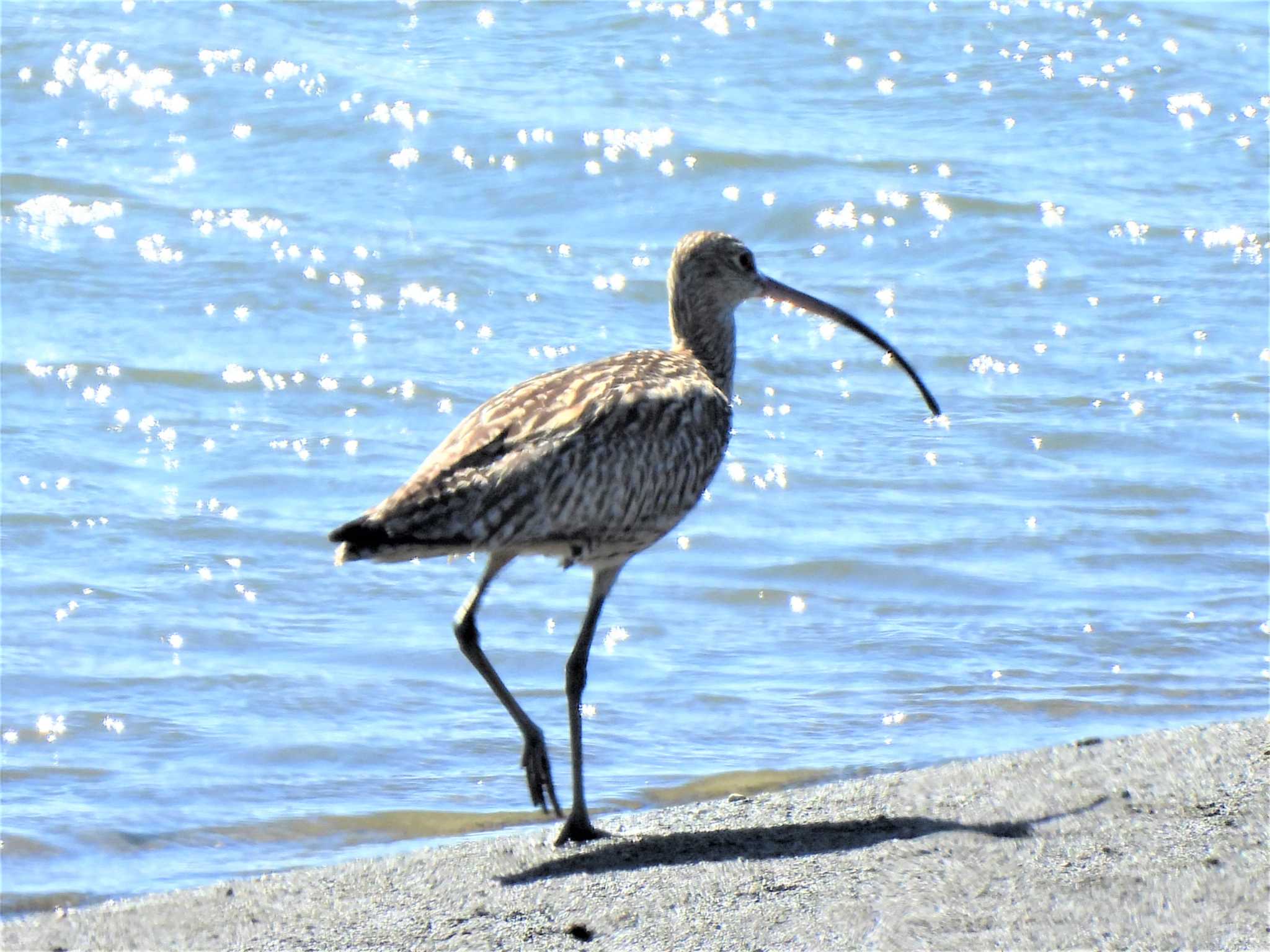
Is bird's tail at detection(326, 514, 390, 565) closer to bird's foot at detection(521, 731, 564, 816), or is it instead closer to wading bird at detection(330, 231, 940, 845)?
wading bird at detection(330, 231, 940, 845)

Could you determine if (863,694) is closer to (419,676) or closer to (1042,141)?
(419,676)

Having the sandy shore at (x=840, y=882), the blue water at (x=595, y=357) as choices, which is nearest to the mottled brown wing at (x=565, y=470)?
the sandy shore at (x=840, y=882)

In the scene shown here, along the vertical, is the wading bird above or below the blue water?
above

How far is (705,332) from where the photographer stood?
6.43 metres

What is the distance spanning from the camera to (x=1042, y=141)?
13773 mm

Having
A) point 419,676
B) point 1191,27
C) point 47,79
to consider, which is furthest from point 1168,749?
point 1191,27

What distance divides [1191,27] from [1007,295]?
5947 mm

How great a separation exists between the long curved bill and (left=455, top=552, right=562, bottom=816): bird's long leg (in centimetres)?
157

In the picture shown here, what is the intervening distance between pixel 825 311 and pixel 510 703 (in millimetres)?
1998

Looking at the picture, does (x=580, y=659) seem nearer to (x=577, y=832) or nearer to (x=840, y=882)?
(x=577, y=832)

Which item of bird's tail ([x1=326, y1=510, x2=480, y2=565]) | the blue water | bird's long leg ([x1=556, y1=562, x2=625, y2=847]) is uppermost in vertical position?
bird's tail ([x1=326, y1=510, x2=480, y2=565])

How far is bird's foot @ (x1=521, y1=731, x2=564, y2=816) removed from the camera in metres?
5.45

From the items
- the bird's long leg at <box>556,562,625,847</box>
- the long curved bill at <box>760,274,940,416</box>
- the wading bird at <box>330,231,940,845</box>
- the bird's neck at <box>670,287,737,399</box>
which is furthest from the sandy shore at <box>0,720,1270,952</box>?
the long curved bill at <box>760,274,940,416</box>

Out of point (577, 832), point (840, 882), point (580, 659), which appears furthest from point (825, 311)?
point (840, 882)
